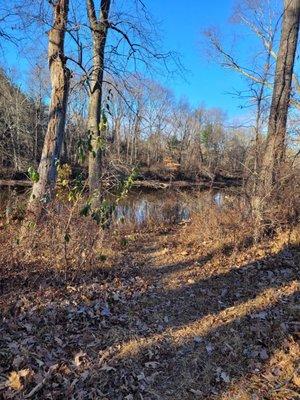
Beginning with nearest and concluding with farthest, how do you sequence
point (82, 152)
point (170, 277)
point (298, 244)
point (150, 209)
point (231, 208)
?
point (82, 152) < point (170, 277) < point (298, 244) < point (231, 208) < point (150, 209)

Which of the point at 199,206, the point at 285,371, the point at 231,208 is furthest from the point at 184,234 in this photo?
the point at 285,371

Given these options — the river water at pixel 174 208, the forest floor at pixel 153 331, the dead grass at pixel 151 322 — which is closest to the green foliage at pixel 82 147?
the dead grass at pixel 151 322

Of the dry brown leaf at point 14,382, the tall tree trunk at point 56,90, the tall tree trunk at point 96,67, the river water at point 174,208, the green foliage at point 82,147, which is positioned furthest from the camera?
the river water at point 174,208

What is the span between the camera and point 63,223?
19.5 feet

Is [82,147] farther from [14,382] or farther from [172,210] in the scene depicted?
[172,210]

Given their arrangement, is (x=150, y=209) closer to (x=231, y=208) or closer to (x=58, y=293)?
(x=231, y=208)

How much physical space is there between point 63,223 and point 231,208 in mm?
4776

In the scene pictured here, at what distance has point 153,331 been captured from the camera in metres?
4.69

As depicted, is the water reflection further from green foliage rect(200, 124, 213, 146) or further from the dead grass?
green foliage rect(200, 124, 213, 146)

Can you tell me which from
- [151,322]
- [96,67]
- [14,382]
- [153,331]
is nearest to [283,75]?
[96,67]

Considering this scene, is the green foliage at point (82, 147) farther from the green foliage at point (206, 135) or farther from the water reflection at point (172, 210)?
the green foliage at point (206, 135)

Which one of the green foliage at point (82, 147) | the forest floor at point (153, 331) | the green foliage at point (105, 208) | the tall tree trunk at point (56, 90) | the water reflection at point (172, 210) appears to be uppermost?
the tall tree trunk at point (56, 90)

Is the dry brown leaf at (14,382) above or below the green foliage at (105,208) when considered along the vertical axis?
below

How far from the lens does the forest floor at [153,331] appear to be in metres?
3.67
